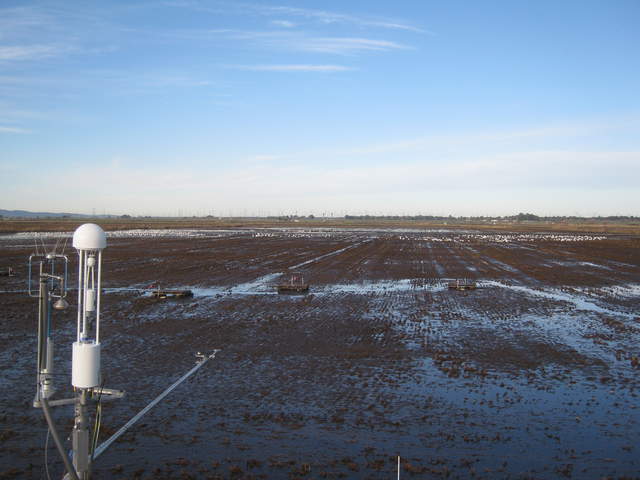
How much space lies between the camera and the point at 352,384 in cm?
1174

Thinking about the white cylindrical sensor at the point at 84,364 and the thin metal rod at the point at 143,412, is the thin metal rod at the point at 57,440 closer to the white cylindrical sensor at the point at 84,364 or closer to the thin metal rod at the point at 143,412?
the white cylindrical sensor at the point at 84,364

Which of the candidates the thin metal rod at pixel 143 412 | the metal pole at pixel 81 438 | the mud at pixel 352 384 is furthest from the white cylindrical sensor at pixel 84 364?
the thin metal rod at pixel 143 412

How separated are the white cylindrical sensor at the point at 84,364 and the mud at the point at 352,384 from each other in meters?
2.09

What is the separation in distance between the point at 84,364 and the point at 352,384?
6640mm

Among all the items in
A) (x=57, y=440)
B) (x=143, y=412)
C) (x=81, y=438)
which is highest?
(x=57, y=440)

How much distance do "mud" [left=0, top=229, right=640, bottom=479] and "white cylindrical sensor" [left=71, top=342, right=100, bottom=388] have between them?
82.4 inches

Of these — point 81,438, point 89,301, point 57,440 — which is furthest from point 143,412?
point 57,440

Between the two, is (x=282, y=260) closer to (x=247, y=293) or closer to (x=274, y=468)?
(x=247, y=293)

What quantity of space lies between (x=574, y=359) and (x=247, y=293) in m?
14.8

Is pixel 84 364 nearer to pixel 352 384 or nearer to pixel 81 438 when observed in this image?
pixel 81 438

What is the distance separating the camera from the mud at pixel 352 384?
812 centimetres

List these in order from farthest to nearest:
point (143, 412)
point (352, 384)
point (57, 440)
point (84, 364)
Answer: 1. point (352, 384)
2. point (143, 412)
3. point (84, 364)
4. point (57, 440)

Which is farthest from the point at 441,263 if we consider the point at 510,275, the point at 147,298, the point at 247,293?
the point at 147,298

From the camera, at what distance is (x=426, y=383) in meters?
11.8
